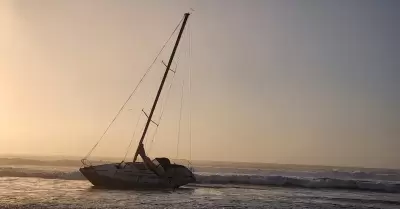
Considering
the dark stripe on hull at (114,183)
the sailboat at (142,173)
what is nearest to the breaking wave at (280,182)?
Answer: the sailboat at (142,173)

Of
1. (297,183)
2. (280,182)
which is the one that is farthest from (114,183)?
(297,183)

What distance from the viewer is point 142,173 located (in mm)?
40188

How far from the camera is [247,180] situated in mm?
58188

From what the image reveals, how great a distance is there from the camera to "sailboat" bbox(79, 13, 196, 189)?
39.3 metres

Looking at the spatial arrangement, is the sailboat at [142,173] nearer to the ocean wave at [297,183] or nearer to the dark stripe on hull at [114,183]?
the dark stripe on hull at [114,183]

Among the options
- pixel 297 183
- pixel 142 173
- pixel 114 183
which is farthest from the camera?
pixel 297 183

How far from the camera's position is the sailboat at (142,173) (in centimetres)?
3934

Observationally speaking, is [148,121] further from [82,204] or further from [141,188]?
[82,204]

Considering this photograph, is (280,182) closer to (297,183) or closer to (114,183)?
(297,183)

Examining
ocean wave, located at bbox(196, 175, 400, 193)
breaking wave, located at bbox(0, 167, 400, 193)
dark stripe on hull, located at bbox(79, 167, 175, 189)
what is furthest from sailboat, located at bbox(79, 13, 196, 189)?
ocean wave, located at bbox(196, 175, 400, 193)

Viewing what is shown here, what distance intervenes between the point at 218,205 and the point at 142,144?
12.6m

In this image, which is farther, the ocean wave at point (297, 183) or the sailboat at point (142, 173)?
the ocean wave at point (297, 183)

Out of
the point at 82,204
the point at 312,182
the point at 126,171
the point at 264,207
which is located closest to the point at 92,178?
the point at 126,171

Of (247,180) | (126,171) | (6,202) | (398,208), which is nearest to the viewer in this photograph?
(6,202)
